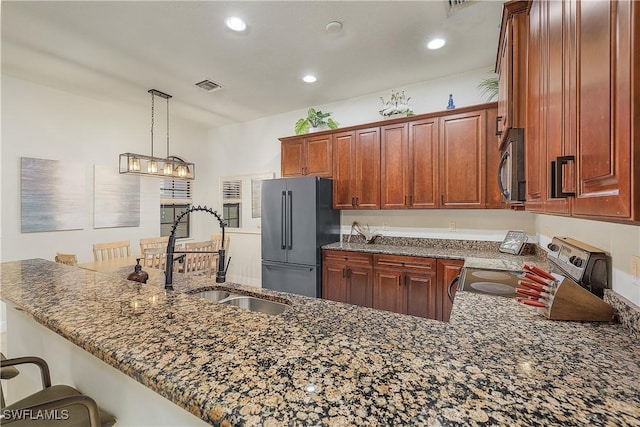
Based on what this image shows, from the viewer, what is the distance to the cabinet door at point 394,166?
333cm

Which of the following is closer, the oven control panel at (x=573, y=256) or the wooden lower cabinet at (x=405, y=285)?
the oven control panel at (x=573, y=256)

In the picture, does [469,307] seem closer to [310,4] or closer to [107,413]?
[107,413]

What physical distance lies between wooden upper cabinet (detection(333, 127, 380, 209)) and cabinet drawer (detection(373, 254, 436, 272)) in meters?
0.69

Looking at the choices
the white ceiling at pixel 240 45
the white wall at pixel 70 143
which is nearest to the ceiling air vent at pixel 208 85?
the white ceiling at pixel 240 45

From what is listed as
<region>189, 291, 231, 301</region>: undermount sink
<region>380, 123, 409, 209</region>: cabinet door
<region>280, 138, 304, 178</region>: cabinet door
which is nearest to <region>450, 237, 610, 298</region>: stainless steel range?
<region>380, 123, 409, 209</region>: cabinet door

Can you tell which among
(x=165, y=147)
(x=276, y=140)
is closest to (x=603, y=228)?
(x=276, y=140)

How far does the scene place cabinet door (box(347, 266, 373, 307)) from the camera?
3.24 meters

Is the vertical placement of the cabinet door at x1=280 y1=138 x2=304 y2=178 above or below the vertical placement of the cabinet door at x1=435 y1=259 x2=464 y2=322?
above

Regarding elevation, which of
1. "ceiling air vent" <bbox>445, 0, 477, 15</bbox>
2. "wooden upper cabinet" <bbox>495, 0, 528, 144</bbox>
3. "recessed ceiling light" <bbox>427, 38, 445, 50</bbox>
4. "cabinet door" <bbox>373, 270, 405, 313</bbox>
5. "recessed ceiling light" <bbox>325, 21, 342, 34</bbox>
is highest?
"recessed ceiling light" <bbox>427, 38, 445, 50</bbox>

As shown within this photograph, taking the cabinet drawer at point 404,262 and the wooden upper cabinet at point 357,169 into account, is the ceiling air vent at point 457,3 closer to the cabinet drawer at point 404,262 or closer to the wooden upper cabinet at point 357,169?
the wooden upper cabinet at point 357,169

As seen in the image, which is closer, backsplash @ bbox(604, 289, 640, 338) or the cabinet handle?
the cabinet handle

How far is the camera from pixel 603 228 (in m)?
1.35

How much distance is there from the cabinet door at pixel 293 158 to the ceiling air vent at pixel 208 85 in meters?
1.14

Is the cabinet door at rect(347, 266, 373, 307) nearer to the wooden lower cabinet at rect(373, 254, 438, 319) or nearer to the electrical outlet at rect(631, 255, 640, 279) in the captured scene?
the wooden lower cabinet at rect(373, 254, 438, 319)
